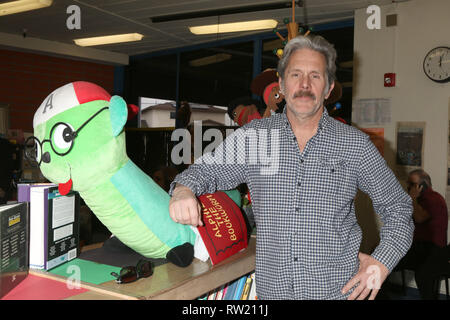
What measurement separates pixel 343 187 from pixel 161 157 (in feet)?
12.2

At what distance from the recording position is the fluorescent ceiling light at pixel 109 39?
564 cm

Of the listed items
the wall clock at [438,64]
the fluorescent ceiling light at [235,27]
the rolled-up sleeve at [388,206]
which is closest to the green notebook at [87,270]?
the rolled-up sleeve at [388,206]

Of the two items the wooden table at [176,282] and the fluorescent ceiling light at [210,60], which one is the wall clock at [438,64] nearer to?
the fluorescent ceiling light at [210,60]

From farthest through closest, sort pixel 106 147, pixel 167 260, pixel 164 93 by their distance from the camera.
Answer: pixel 164 93 < pixel 167 260 < pixel 106 147

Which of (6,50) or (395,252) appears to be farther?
(6,50)

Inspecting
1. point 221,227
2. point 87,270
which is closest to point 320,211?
point 221,227

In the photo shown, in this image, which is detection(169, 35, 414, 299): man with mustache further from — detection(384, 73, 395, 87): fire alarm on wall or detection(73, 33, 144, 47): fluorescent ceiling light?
detection(73, 33, 144, 47): fluorescent ceiling light

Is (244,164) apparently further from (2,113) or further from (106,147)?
(2,113)

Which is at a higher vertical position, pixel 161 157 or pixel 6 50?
pixel 6 50

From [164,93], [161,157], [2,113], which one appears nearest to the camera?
[161,157]

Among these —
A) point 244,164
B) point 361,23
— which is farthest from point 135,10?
point 244,164

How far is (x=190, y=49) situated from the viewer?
629 centimetres

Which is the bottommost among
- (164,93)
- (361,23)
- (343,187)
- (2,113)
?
(343,187)

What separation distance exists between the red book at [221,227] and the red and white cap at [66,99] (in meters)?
0.50
